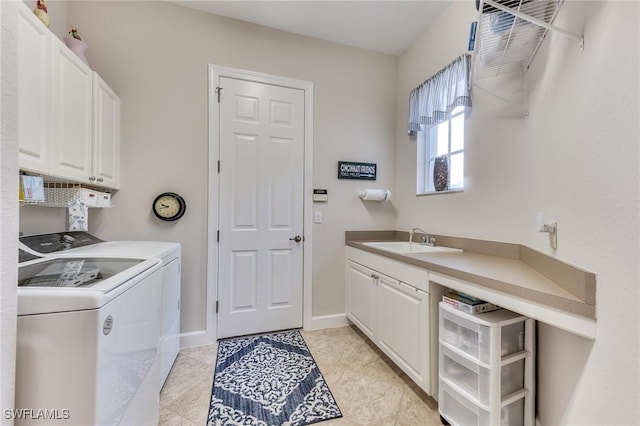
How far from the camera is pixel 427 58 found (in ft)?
7.97

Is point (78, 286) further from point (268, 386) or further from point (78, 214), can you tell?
point (268, 386)

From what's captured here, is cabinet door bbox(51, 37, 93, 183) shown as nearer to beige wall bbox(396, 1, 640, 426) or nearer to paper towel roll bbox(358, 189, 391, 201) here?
paper towel roll bbox(358, 189, 391, 201)

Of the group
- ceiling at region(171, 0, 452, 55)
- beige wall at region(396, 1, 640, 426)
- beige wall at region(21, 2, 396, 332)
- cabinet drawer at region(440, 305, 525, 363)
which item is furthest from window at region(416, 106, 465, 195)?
cabinet drawer at region(440, 305, 525, 363)

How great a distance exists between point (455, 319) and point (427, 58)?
7.56 feet

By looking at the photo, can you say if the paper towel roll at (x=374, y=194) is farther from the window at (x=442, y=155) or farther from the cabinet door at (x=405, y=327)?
the cabinet door at (x=405, y=327)

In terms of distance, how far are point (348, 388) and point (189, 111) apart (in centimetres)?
251

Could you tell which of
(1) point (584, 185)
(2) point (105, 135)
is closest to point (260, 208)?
(2) point (105, 135)

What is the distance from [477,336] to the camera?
1.24m

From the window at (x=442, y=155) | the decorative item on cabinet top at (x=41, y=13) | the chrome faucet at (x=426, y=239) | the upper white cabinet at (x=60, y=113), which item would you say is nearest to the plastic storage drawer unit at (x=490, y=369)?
the chrome faucet at (x=426, y=239)

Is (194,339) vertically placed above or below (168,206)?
below

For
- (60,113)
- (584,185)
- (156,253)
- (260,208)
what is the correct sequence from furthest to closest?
(260,208), (156,253), (60,113), (584,185)

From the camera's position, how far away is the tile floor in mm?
1479

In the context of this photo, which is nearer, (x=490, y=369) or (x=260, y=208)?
(x=490, y=369)

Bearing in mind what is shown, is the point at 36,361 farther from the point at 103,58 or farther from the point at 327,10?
the point at 327,10
